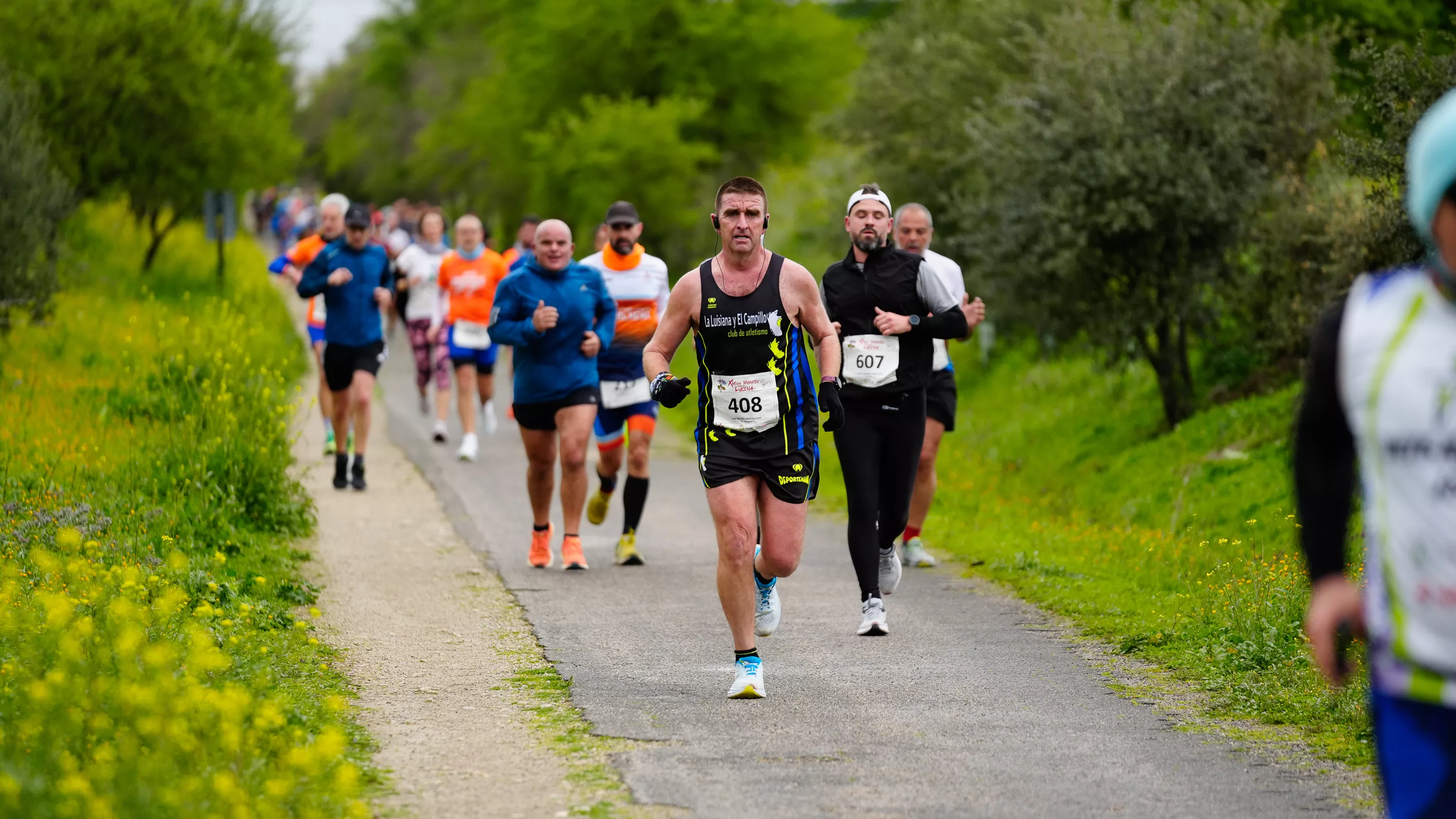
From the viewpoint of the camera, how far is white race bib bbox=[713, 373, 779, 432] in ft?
25.0

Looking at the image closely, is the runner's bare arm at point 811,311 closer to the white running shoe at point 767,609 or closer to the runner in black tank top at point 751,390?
the runner in black tank top at point 751,390

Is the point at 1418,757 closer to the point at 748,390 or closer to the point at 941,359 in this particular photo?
the point at 748,390

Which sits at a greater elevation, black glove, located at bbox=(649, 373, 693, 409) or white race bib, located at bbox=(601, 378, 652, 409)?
black glove, located at bbox=(649, 373, 693, 409)

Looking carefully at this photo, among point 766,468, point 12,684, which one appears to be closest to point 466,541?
point 766,468

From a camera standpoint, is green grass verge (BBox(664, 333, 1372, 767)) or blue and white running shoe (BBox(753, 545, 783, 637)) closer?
green grass verge (BBox(664, 333, 1372, 767))

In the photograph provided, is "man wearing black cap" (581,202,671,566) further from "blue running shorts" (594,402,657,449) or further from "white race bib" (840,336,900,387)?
"white race bib" (840,336,900,387)

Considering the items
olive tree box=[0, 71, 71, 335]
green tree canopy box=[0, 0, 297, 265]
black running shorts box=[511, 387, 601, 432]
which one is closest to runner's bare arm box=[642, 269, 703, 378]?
black running shorts box=[511, 387, 601, 432]

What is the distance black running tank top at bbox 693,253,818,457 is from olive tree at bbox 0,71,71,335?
1160 centimetres

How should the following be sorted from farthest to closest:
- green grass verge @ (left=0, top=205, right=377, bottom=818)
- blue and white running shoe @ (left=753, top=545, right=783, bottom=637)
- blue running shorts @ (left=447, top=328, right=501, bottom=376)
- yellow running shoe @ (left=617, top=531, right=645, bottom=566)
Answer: blue running shorts @ (left=447, top=328, right=501, bottom=376)
yellow running shoe @ (left=617, top=531, right=645, bottom=566)
blue and white running shoe @ (left=753, top=545, right=783, bottom=637)
green grass verge @ (left=0, top=205, right=377, bottom=818)

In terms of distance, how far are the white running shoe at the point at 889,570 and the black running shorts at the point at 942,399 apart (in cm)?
204

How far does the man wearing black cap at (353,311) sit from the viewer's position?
14.2m

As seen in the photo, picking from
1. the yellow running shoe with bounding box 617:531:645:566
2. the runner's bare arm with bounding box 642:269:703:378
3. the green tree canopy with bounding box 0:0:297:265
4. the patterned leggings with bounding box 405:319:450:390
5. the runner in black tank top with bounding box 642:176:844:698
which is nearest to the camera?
the runner in black tank top with bounding box 642:176:844:698

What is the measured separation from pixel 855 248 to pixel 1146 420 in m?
8.32

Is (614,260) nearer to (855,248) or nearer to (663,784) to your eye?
(855,248)
